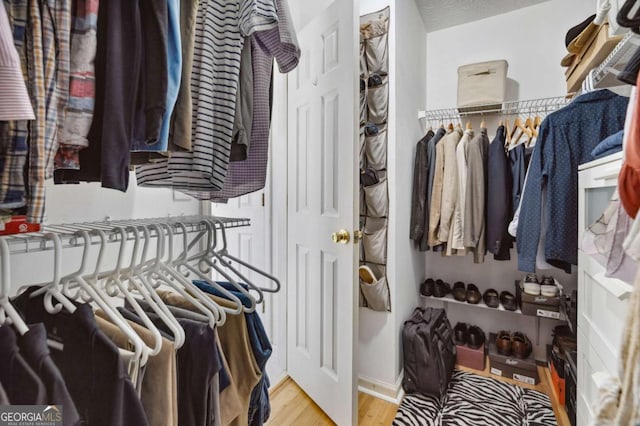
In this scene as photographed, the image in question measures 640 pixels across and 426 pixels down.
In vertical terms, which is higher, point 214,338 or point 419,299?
point 214,338

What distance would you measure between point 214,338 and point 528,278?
209 cm

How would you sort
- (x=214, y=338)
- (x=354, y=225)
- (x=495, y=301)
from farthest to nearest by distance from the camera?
(x=495, y=301) → (x=354, y=225) → (x=214, y=338)

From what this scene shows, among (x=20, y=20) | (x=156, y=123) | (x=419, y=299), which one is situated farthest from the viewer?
(x=419, y=299)

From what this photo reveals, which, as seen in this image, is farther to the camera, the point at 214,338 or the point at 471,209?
the point at 471,209

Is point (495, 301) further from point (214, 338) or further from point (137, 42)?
point (137, 42)

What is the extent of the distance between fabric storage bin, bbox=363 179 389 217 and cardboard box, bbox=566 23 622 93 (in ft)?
3.54

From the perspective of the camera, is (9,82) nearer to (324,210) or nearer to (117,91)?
(117,91)

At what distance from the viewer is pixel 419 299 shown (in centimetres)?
242

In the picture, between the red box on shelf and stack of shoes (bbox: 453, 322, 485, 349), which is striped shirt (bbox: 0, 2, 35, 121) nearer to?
the red box on shelf

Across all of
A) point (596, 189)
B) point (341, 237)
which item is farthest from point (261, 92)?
point (596, 189)

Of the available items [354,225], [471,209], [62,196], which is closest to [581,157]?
[471,209]

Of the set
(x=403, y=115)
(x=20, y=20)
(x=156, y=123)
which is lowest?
(x=156, y=123)

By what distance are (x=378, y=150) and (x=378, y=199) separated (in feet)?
0.96

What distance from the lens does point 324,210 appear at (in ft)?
5.31
